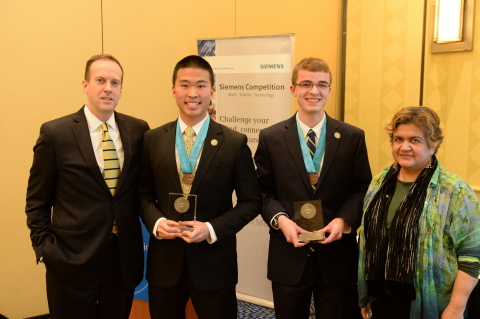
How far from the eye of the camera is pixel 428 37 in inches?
167

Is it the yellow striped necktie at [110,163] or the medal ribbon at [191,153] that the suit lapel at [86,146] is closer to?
the yellow striped necktie at [110,163]

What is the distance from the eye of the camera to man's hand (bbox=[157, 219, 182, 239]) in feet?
7.04

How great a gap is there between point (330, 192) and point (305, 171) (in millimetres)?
164

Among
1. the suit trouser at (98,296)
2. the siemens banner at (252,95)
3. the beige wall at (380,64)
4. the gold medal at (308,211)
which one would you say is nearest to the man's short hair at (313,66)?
the gold medal at (308,211)

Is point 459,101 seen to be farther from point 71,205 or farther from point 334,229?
point 71,205

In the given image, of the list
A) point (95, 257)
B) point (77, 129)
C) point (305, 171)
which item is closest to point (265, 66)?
point (305, 171)

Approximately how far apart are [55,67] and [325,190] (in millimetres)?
2544

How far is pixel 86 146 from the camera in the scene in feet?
7.50

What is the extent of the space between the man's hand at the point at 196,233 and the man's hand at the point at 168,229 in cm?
3

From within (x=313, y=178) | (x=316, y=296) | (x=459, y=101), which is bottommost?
(x=316, y=296)

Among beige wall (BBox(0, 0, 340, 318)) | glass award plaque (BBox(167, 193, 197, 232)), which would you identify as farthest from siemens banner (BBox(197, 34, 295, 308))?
glass award plaque (BBox(167, 193, 197, 232))

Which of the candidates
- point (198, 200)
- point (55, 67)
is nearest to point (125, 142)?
point (198, 200)

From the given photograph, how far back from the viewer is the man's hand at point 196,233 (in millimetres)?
2129

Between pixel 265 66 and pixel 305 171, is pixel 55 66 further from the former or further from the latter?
pixel 305 171
